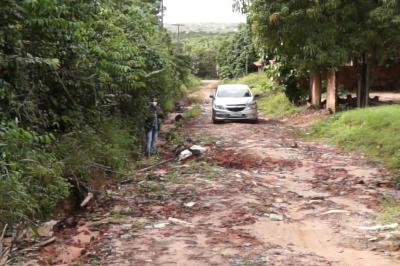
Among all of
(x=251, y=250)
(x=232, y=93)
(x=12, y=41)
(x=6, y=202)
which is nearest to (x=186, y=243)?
(x=251, y=250)

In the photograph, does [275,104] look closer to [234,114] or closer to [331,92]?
[331,92]

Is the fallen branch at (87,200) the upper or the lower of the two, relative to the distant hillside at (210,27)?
lower

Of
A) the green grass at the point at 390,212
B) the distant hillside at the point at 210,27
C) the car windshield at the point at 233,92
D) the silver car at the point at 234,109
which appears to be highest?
the distant hillside at the point at 210,27

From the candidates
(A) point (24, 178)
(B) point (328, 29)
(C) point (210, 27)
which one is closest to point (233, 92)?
(B) point (328, 29)

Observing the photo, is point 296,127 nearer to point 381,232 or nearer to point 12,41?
point 381,232

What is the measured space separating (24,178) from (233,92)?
602 inches

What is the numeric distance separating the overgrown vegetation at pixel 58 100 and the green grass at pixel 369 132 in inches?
225

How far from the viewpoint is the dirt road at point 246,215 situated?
6.70 meters

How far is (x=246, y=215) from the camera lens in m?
8.47

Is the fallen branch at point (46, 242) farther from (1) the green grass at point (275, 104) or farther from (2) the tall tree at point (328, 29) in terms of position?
(1) the green grass at point (275, 104)

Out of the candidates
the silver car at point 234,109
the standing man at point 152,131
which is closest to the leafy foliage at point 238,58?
the silver car at point 234,109

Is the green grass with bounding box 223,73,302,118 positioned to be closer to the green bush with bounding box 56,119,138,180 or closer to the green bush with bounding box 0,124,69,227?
the green bush with bounding box 56,119,138,180

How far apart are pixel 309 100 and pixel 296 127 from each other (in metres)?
4.78

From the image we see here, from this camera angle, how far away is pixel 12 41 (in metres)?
7.20
